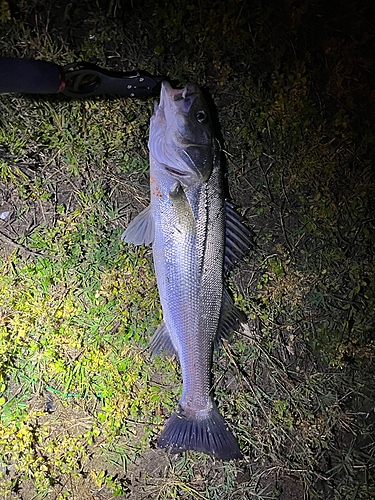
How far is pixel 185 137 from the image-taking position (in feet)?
8.39

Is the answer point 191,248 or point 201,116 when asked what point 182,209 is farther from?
point 201,116

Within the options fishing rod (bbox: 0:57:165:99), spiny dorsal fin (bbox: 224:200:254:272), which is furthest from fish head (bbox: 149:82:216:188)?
spiny dorsal fin (bbox: 224:200:254:272)

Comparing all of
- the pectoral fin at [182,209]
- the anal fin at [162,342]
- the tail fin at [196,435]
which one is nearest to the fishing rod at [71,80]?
the pectoral fin at [182,209]

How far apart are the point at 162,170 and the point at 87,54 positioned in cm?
118

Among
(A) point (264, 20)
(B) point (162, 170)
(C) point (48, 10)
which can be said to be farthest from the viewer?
(A) point (264, 20)

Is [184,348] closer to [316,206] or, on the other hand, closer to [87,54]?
[316,206]

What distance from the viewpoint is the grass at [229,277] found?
289 centimetres

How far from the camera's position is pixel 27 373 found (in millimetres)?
2906

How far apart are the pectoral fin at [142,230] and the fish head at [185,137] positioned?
0.40 meters

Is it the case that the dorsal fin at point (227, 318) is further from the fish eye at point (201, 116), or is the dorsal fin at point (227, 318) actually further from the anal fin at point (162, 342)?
the fish eye at point (201, 116)

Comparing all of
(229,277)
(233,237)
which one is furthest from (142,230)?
(229,277)

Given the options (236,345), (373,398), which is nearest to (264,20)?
(236,345)

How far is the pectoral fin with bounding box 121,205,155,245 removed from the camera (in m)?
2.80

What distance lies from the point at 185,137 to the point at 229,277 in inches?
48.8
